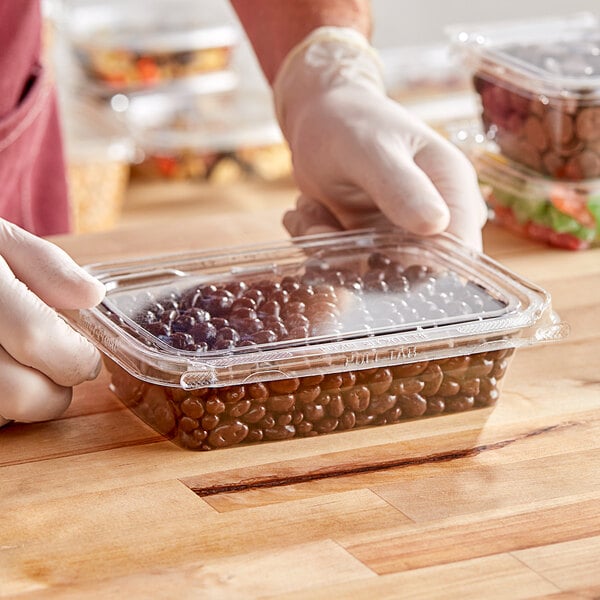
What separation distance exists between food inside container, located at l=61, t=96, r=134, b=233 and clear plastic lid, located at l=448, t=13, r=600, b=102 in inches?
52.5

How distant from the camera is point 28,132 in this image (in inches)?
57.2

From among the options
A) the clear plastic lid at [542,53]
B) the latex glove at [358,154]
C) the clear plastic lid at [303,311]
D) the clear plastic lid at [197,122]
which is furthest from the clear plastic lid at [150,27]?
the clear plastic lid at [303,311]

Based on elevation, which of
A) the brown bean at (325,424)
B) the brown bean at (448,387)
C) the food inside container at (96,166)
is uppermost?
the brown bean at (448,387)

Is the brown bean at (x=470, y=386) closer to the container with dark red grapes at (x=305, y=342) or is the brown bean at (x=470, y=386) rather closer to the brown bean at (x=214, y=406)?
the container with dark red grapes at (x=305, y=342)

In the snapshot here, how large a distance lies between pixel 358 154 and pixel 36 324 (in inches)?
16.6

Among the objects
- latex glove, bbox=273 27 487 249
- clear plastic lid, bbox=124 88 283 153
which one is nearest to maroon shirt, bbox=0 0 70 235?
latex glove, bbox=273 27 487 249

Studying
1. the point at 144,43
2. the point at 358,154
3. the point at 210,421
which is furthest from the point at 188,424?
the point at 144,43

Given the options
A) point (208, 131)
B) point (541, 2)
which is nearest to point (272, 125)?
point (208, 131)

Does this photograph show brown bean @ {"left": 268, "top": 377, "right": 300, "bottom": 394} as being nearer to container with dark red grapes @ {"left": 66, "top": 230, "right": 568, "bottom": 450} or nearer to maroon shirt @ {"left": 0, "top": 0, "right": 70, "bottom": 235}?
container with dark red grapes @ {"left": 66, "top": 230, "right": 568, "bottom": 450}

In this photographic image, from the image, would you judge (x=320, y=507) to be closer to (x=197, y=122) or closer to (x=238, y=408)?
(x=238, y=408)

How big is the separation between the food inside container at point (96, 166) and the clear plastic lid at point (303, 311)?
5.37 ft

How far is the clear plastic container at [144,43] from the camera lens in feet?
9.20

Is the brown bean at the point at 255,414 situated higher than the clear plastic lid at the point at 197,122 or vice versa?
the brown bean at the point at 255,414

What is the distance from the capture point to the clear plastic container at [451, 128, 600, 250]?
1.33 meters
